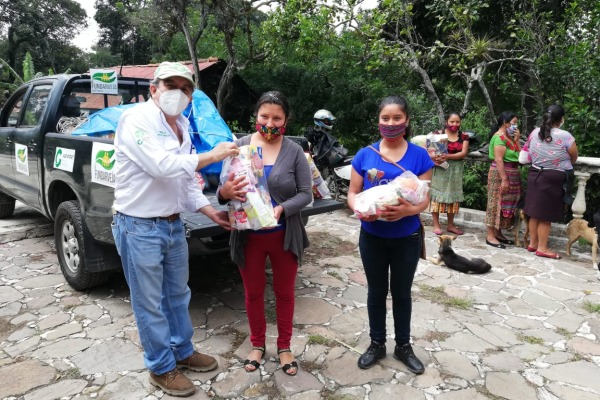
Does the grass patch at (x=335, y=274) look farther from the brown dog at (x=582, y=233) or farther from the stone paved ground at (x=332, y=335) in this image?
the brown dog at (x=582, y=233)

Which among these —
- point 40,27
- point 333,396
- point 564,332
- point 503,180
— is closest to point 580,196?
point 503,180

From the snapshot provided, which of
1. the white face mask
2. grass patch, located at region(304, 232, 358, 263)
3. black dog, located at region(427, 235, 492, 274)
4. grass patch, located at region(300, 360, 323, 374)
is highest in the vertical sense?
the white face mask

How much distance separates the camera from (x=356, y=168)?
2.82m

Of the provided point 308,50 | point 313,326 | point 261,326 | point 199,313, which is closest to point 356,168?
point 261,326

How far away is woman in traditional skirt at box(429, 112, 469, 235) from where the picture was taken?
598 cm

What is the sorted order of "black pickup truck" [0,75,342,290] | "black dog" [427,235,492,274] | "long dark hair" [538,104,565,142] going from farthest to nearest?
"long dark hair" [538,104,565,142] < "black dog" [427,235,492,274] < "black pickup truck" [0,75,342,290]

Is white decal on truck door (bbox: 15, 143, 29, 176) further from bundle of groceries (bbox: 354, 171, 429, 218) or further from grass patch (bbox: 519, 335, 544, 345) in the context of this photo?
grass patch (bbox: 519, 335, 544, 345)

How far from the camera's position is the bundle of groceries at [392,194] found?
8.10 ft

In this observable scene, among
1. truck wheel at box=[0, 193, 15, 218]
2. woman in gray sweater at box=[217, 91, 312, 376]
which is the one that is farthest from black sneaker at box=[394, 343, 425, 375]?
truck wheel at box=[0, 193, 15, 218]

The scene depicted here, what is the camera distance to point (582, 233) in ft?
17.2

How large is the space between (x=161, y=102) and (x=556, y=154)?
4632mm

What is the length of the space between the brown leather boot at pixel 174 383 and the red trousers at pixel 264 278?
1.68ft

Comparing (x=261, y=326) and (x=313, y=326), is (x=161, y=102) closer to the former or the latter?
(x=261, y=326)

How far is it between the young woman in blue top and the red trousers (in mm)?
510
